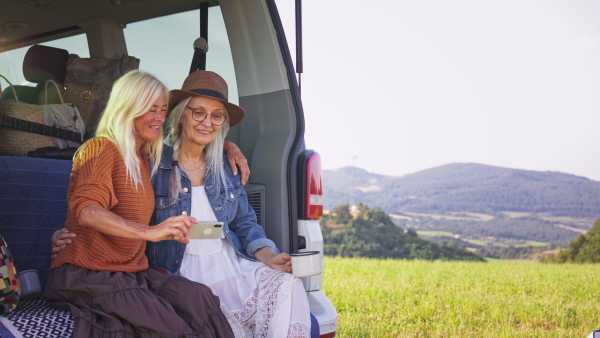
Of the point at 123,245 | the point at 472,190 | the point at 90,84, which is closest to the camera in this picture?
the point at 123,245

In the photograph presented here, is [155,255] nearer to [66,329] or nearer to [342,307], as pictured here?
[66,329]

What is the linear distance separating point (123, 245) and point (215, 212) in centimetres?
53

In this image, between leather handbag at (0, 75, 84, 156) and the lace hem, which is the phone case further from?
leather handbag at (0, 75, 84, 156)

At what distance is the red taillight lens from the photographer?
8.68 ft

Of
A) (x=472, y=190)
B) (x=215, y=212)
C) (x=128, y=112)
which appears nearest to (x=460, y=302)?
(x=215, y=212)

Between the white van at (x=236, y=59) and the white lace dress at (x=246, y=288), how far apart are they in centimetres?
26

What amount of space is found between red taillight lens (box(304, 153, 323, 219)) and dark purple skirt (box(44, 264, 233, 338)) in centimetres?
74

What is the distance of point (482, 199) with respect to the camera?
3650 cm

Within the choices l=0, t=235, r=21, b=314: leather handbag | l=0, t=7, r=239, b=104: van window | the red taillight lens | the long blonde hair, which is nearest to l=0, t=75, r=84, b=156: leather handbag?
l=0, t=7, r=239, b=104: van window

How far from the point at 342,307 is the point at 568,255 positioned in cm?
1636

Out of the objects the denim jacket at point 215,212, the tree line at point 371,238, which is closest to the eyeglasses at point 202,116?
Result: the denim jacket at point 215,212

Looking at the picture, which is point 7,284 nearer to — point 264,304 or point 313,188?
point 264,304

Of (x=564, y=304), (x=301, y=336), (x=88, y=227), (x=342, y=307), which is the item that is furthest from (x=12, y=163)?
(x=564, y=304)

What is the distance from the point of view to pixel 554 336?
5199mm
